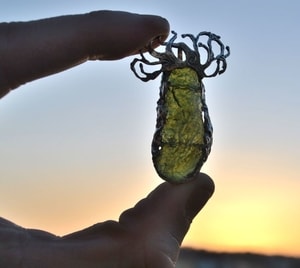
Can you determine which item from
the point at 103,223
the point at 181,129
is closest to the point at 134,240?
the point at 103,223

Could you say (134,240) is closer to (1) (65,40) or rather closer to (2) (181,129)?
(2) (181,129)

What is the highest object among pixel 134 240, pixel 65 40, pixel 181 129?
pixel 65 40

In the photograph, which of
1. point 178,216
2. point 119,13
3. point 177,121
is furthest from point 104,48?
point 178,216

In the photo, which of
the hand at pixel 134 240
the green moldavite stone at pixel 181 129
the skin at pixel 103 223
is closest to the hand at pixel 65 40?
the skin at pixel 103 223

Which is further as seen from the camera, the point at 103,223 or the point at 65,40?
the point at 103,223

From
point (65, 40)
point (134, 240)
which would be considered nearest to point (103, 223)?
point (134, 240)

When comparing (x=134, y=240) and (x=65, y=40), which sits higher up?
(x=65, y=40)

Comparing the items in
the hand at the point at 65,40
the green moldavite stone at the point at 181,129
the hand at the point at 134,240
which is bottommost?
the hand at the point at 134,240

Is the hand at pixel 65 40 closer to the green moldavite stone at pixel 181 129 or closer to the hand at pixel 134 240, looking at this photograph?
the green moldavite stone at pixel 181 129
